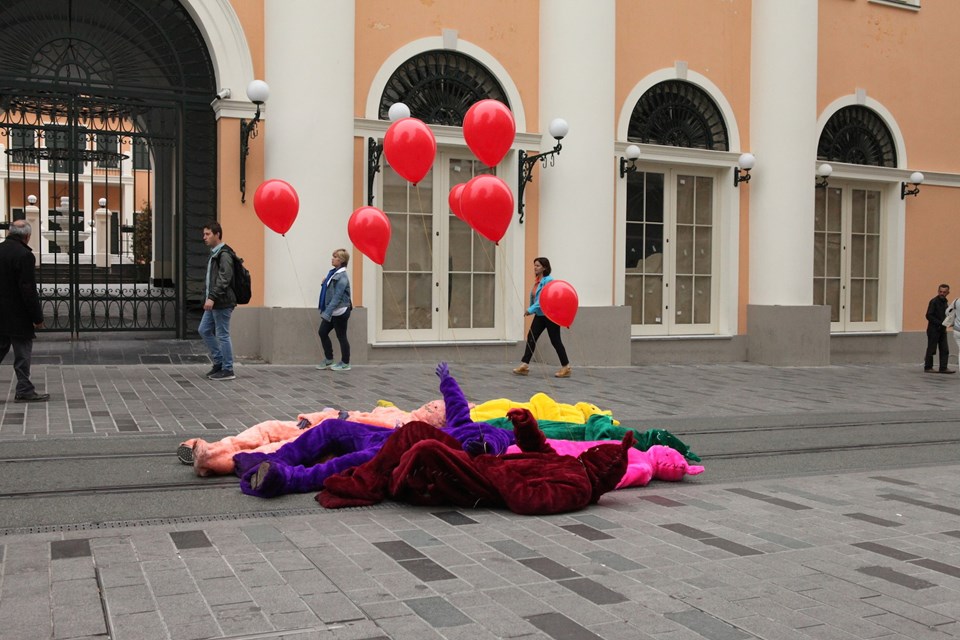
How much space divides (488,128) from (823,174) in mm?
11636

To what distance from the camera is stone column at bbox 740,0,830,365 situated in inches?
667

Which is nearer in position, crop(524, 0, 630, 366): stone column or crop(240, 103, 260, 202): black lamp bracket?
crop(240, 103, 260, 202): black lamp bracket

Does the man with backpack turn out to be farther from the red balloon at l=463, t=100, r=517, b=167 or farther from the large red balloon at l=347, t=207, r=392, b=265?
the red balloon at l=463, t=100, r=517, b=167

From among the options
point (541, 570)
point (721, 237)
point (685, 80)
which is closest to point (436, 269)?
point (721, 237)

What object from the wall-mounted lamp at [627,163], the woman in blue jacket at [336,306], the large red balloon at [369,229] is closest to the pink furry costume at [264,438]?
the large red balloon at [369,229]

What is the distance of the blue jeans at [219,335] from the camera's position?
1172 cm

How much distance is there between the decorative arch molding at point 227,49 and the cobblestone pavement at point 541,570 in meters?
Result: 6.92

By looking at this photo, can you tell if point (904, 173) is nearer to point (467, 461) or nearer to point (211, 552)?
point (467, 461)

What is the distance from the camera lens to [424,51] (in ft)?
47.8

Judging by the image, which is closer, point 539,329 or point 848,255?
point 539,329

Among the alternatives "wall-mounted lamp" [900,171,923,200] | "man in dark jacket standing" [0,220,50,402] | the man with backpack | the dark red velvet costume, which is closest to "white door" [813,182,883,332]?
"wall-mounted lamp" [900,171,923,200]

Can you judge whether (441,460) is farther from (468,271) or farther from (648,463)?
(468,271)

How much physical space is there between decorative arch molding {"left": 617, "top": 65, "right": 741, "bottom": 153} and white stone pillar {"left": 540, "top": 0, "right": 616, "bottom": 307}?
821 millimetres

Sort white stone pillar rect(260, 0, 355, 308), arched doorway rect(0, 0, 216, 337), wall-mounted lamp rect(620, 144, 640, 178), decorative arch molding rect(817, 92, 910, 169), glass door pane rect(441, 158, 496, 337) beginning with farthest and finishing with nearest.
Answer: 1. decorative arch molding rect(817, 92, 910, 169)
2. wall-mounted lamp rect(620, 144, 640, 178)
3. glass door pane rect(441, 158, 496, 337)
4. white stone pillar rect(260, 0, 355, 308)
5. arched doorway rect(0, 0, 216, 337)
